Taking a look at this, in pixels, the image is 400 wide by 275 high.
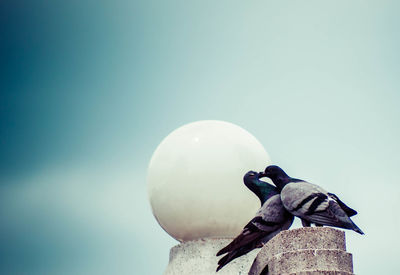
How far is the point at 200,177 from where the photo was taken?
41.4 feet

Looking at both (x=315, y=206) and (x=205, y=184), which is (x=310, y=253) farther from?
(x=205, y=184)

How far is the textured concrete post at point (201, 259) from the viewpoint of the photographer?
12297mm

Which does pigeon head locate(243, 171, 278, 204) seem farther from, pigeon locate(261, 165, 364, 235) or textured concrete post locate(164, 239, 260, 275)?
textured concrete post locate(164, 239, 260, 275)

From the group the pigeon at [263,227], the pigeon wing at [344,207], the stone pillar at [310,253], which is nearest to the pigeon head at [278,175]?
the pigeon at [263,227]

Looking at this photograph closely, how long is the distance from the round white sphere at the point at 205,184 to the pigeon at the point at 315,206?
336 cm

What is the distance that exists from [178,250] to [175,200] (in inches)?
41.2

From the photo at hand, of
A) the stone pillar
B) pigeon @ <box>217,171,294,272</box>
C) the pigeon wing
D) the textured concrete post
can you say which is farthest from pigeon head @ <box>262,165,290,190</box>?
the textured concrete post

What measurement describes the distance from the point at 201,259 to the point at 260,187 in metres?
2.79

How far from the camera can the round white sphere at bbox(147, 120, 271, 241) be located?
12.6m

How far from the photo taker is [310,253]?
319 inches

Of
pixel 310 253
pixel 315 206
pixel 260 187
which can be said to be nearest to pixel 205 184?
pixel 260 187

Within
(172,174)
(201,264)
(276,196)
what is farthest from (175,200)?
(276,196)

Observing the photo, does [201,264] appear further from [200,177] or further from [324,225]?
[324,225]

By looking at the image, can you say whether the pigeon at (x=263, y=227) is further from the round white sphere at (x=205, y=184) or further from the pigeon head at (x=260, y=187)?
the round white sphere at (x=205, y=184)
